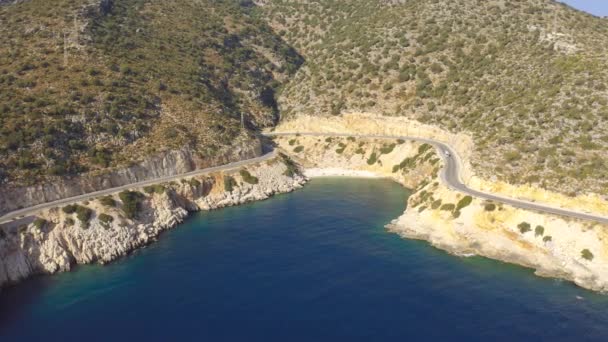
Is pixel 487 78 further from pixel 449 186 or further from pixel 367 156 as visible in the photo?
pixel 449 186

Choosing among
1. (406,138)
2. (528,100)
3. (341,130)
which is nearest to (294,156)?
(341,130)

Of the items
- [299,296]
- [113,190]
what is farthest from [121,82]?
[299,296]

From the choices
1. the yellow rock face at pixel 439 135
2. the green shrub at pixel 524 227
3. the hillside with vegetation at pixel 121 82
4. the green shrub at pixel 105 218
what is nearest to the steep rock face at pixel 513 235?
the green shrub at pixel 524 227

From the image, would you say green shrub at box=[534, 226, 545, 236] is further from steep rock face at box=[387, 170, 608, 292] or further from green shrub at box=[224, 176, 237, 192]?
green shrub at box=[224, 176, 237, 192]

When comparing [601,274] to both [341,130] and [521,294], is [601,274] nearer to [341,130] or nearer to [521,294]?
[521,294]

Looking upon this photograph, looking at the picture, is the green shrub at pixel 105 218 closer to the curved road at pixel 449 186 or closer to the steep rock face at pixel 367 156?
the curved road at pixel 449 186

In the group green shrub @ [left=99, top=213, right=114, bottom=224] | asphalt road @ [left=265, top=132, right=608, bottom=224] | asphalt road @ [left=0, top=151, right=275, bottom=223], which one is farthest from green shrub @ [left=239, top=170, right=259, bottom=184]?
asphalt road @ [left=265, top=132, right=608, bottom=224]

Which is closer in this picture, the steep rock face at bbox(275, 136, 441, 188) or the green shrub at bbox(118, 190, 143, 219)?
the green shrub at bbox(118, 190, 143, 219)
